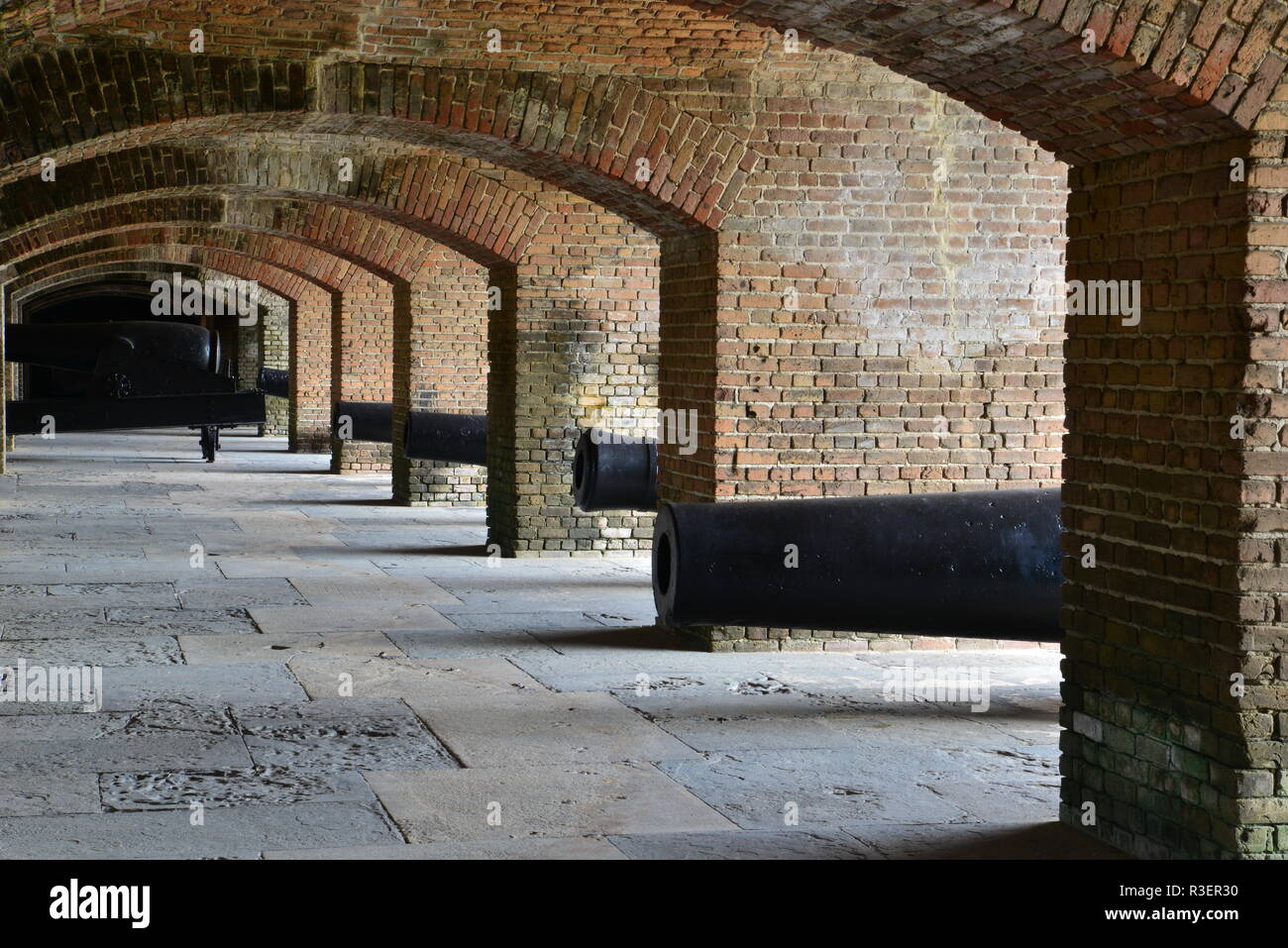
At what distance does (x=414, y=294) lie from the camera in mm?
14789

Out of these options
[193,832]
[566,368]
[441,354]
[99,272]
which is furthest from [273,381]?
[193,832]

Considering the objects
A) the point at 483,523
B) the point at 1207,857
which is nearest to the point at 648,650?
the point at 1207,857

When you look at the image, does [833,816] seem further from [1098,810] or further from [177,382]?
[177,382]

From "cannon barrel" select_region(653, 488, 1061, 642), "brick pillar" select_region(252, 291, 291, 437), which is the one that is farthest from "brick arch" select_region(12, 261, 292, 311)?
"cannon barrel" select_region(653, 488, 1061, 642)

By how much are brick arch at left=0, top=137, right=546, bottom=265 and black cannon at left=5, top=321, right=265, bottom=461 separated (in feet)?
23.0

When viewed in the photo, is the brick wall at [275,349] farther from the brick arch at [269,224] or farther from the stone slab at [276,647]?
the stone slab at [276,647]

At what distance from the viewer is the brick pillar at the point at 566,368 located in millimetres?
11562

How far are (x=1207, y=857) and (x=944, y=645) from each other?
398 cm

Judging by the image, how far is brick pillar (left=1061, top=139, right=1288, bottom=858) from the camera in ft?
14.1

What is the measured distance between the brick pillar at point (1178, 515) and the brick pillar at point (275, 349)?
24418mm

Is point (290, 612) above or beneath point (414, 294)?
beneath

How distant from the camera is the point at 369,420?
57.8ft

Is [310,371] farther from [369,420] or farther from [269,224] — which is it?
[269,224]

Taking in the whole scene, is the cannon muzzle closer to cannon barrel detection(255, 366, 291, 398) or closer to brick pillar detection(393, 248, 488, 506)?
brick pillar detection(393, 248, 488, 506)
